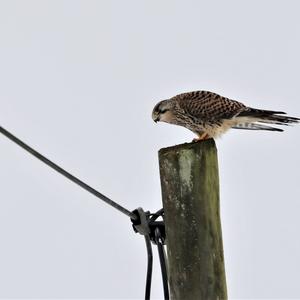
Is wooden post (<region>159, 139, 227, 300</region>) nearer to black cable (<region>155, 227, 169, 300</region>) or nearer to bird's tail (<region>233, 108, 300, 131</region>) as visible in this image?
black cable (<region>155, 227, 169, 300</region>)

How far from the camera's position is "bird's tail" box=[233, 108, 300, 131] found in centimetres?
520

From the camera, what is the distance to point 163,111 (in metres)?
6.19

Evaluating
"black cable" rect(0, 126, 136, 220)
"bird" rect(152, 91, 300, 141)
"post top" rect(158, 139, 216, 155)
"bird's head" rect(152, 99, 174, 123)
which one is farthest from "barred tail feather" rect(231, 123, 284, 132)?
"black cable" rect(0, 126, 136, 220)

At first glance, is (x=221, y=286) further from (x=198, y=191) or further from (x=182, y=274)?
(x=198, y=191)

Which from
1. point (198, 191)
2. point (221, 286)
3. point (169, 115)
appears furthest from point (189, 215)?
point (169, 115)

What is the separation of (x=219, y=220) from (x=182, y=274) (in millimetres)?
320

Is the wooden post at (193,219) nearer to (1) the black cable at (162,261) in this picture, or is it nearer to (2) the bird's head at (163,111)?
(1) the black cable at (162,261)

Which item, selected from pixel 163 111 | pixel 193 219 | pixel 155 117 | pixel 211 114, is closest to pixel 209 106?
pixel 211 114

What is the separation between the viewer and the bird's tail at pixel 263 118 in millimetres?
5195

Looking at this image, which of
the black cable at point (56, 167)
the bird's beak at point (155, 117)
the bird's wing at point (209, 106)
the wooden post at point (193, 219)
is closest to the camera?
the black cable at point (56, 167)

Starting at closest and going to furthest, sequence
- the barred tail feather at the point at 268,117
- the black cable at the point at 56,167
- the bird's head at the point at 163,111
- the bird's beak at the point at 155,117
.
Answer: the black cable at the point at 56,167
the barred tail feather at the point at 268,117
the bird's head at the point at 163,111
the bird's beak at the point at 155,117

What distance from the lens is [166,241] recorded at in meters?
3.27

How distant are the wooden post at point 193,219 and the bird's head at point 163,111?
2.89 metres

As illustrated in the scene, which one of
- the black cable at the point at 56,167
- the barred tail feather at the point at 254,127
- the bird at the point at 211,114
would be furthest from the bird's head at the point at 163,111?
the black cable at the point at 56,167
